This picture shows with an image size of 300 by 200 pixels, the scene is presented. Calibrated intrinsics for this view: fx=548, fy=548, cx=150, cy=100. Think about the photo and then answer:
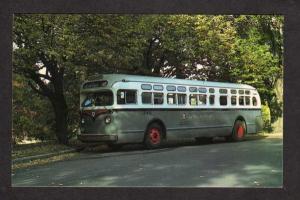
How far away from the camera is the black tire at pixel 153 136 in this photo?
998cm

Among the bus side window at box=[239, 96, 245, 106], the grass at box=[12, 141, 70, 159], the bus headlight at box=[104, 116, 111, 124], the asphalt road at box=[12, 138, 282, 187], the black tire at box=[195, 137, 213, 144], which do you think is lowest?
the asphalt road at box=[12, 138, 282, 187]

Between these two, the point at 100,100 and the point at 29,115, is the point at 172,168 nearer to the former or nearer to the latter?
the point at 100,100

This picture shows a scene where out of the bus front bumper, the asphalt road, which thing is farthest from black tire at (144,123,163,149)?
the bus front bumper

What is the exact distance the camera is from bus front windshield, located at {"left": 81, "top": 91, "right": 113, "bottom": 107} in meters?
10.0

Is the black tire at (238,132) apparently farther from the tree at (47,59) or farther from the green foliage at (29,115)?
the green foliage at (29,115)

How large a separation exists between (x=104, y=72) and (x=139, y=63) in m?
0.66

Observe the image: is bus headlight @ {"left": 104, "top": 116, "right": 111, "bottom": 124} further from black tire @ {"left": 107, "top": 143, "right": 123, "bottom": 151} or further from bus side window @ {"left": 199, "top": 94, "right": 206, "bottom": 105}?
bus side window @ {"left": 199, "top": 94, "right": 206, "bottom": 105}

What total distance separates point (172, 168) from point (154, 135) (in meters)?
0.75

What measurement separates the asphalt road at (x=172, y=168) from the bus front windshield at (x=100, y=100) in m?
0.92

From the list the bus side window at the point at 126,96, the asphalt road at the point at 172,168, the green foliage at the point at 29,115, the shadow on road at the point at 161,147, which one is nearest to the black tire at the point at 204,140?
the shadow on road at the point at 161,147

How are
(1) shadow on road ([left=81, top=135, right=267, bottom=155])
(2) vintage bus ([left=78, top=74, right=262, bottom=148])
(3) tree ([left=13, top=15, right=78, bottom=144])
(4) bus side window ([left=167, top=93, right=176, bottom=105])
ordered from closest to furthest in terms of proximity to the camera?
(3) tree ([left=13, top=15, right=78, bottom=144]), (1) shadow on road ([left=81, top=135, right=267, bottom=155]), (2) vintage bus ([left=78, top=74, right=262, bottom=148]), (4) bus side window ([left=167, top=93, right=176, bottom=105])

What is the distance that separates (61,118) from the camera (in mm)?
10109

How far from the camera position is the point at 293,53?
9.16 m

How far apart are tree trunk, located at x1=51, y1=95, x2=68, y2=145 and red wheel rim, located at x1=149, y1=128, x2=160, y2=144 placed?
1.56m
